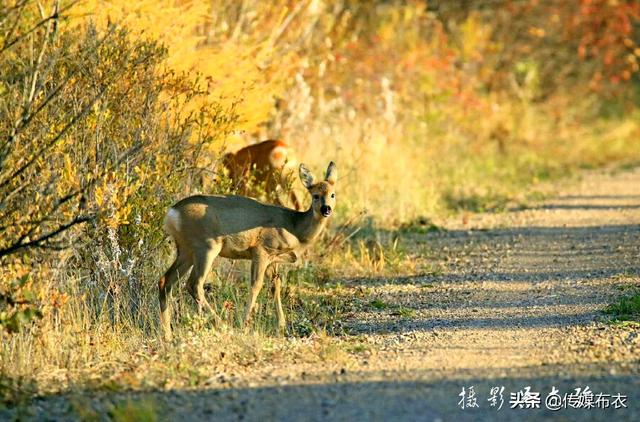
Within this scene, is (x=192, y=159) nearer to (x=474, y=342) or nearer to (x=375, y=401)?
(x=474, y=342)

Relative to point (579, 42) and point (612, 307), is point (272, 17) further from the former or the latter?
point (579, 42)

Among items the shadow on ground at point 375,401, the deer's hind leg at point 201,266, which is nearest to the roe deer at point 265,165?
the deer's hind leg at point 201,266

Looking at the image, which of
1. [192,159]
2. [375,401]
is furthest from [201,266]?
[375,401]

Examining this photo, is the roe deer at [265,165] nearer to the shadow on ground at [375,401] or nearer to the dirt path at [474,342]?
the dirt path at [474,342]

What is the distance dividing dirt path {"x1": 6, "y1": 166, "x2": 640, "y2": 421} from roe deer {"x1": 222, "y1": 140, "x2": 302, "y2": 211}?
141cm

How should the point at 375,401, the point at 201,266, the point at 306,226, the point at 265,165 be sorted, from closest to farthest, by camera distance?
the point at 375,401 < the point at 201,266 < the point at 306,226 < the point at 265,165

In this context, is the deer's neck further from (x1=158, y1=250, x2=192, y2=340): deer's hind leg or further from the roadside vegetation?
(x1=158, y1=250, x2=192, y2=340): deer's hind leg

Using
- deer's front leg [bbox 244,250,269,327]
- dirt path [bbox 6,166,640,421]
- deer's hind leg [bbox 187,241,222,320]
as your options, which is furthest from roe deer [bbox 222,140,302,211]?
deer's hind leg [bbox 187,241,222,320]

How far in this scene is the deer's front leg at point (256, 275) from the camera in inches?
377

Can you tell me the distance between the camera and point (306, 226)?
10109 mm

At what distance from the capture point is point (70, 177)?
29.5 feet

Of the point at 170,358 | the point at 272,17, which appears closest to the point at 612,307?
the point at 170,358

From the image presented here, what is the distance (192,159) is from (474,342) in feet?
11.7

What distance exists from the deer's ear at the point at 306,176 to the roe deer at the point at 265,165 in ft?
5.84
